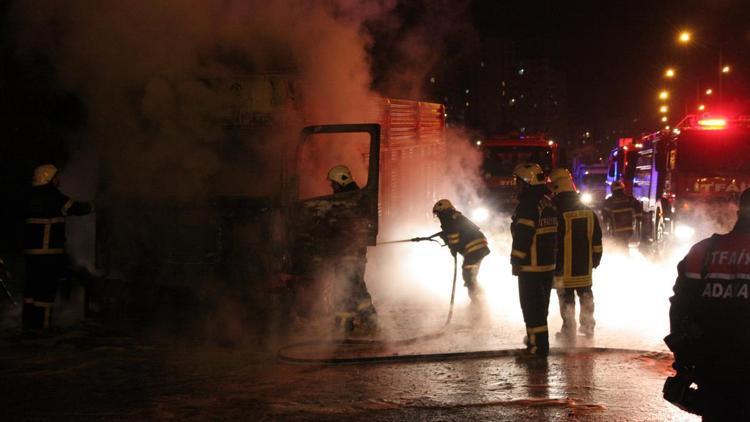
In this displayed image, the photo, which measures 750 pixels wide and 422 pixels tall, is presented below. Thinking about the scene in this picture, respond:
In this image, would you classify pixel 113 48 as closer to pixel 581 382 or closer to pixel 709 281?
pixel 581 382

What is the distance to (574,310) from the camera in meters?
7.46

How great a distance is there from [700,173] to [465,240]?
658 centimetres

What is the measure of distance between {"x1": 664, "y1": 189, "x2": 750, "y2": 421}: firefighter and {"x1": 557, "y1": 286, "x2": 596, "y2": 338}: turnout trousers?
4.02 meters

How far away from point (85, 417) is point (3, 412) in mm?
604

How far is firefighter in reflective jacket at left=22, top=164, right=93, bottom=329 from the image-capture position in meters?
7.75

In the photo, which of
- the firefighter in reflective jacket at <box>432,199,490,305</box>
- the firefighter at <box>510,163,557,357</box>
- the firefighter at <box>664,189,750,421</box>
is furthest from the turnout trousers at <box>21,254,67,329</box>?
the firefighter at <box>664,189,750,421</box>

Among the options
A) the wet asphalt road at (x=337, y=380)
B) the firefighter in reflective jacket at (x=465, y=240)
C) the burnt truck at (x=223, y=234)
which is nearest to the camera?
the wet asphalt road at (x=337, y=380)

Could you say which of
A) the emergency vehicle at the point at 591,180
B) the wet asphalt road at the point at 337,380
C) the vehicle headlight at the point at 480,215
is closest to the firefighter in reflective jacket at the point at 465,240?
the wet asphalt road at the point at 337,380

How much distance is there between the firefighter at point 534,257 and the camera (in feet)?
22.6

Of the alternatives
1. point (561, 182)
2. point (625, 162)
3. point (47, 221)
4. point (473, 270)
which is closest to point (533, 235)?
point (561, 182)

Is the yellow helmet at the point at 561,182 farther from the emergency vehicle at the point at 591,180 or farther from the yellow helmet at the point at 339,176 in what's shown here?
the emergency vehicle at the point at 591,180

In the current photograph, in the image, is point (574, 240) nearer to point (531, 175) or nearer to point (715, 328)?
point (531, 175)

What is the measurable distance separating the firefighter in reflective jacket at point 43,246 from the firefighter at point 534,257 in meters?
4.27

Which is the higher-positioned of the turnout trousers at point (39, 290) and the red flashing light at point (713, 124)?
the red flashing light at point (713, 124)
